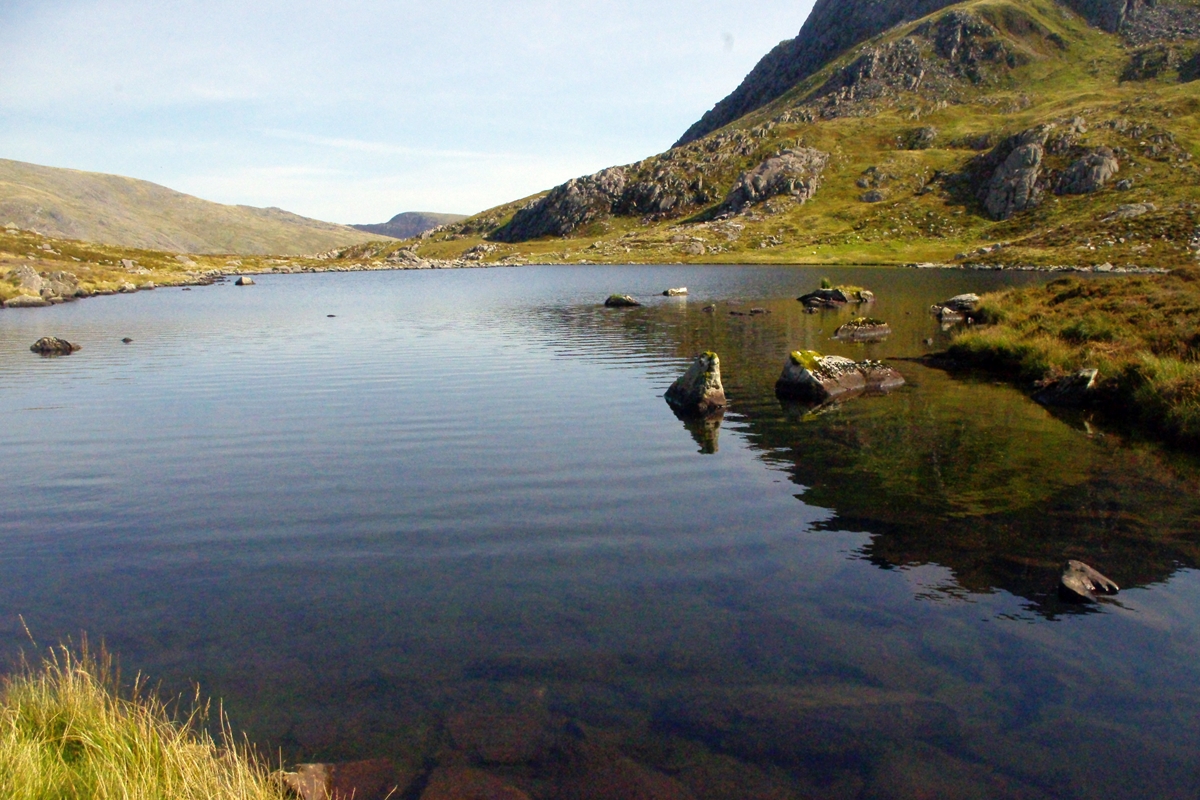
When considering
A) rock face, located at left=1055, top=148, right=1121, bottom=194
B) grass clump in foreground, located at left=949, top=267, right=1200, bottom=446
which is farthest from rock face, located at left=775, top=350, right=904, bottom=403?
rock face, located at left=1055, top=148, right=1121, bottom=194

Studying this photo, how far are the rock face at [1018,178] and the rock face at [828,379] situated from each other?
176718 mm

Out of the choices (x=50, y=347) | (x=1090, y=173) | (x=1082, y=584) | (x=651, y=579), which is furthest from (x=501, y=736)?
(x=1090, y=173)

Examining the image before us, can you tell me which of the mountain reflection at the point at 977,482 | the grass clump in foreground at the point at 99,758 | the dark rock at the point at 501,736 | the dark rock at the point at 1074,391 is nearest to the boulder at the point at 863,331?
the mountain reflection at the point at 977,482

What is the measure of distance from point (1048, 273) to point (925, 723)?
112810mm

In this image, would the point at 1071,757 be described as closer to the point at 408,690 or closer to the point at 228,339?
the point at 408,690

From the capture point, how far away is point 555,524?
1523 cm

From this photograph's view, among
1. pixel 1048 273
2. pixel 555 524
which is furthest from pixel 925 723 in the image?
pixel 1048 273

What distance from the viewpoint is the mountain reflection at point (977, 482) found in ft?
43.5

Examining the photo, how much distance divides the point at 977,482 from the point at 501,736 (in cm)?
1440

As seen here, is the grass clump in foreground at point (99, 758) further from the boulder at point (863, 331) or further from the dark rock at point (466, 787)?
the boulder at point (863, 331)

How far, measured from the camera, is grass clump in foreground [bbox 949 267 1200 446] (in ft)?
75.2

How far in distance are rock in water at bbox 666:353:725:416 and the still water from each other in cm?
100

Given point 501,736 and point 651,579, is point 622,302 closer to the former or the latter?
point 651,579

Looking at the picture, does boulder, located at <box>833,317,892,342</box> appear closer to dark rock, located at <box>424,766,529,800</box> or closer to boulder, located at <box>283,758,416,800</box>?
dark rock, located at <box>424,766,529,800</box>
